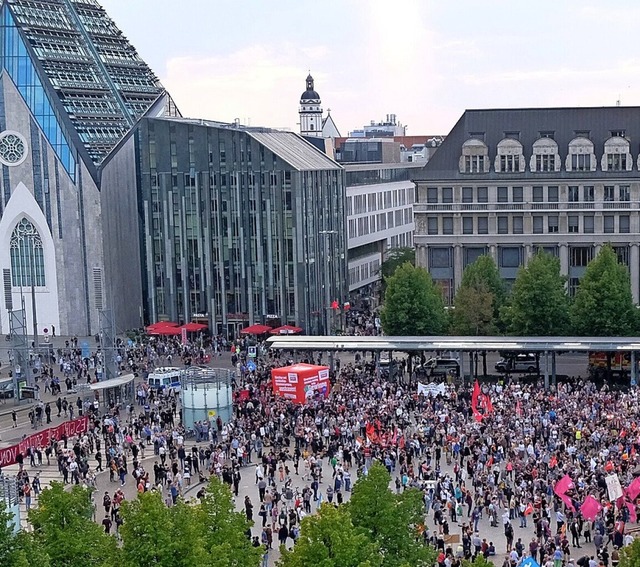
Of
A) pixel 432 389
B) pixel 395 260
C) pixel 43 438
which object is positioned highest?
pixel 395 260

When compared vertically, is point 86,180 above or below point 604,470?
above

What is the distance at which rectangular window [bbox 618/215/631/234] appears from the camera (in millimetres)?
85750

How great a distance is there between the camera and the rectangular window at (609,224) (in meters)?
86.0

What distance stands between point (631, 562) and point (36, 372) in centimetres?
5174

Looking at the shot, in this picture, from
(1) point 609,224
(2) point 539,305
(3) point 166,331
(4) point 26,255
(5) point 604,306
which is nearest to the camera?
(5) point 604,306

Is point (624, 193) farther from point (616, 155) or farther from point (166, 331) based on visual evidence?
point (166, 331)

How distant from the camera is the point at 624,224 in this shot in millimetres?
85875

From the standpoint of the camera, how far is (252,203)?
8925 cm

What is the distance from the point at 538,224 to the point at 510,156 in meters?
5.26

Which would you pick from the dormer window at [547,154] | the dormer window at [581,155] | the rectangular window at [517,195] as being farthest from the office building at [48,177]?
the dormer window at [581,155]

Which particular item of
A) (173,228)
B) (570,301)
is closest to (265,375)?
(570,301)

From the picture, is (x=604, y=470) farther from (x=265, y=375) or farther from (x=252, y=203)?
(x=252, y=203)

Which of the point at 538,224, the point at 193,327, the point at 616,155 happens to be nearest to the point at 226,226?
the point at 193,327

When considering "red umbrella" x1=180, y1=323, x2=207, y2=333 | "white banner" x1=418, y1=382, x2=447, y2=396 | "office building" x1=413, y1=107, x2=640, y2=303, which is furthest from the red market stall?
"office building" x1=413, y1=107, x2=640, y2=303
